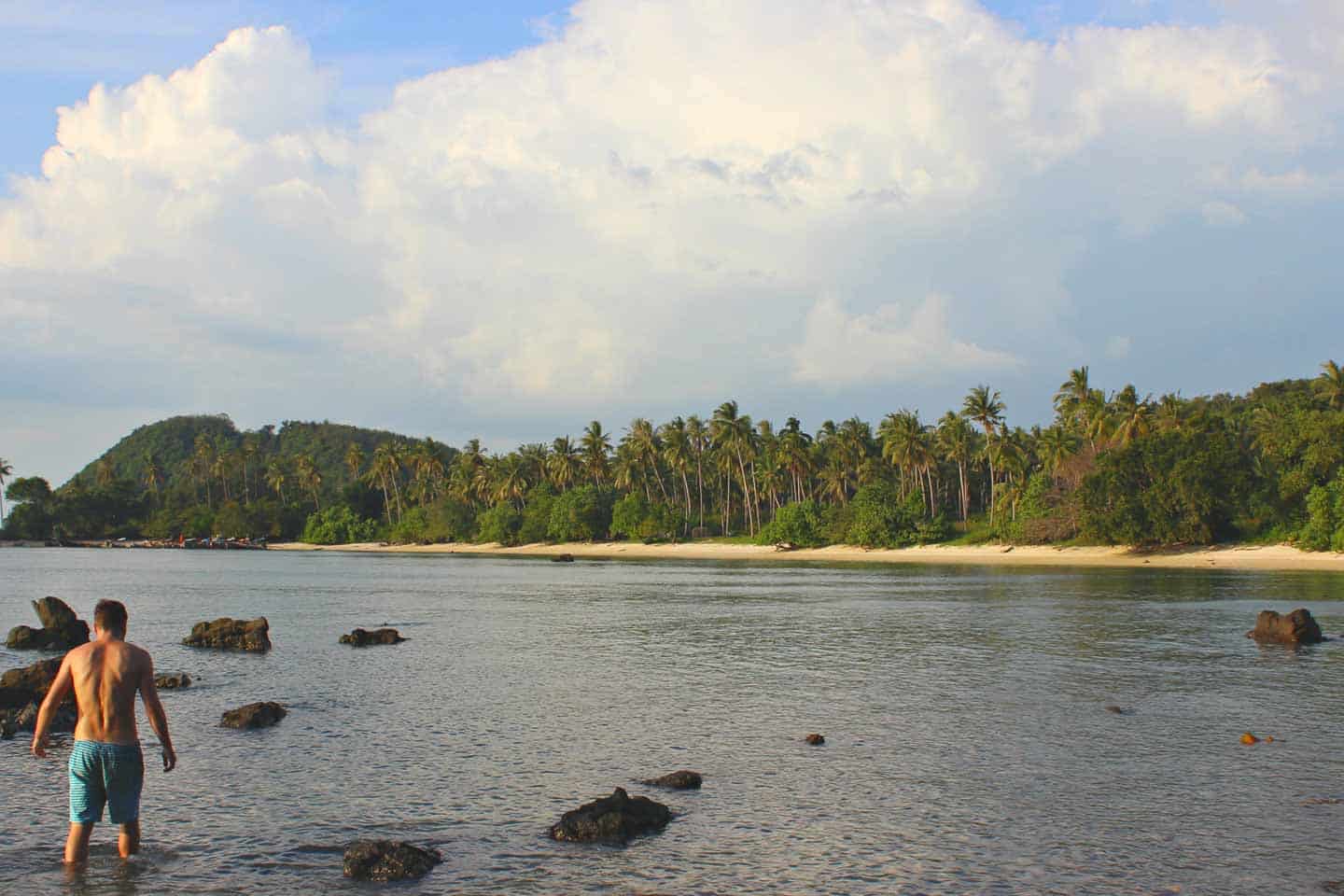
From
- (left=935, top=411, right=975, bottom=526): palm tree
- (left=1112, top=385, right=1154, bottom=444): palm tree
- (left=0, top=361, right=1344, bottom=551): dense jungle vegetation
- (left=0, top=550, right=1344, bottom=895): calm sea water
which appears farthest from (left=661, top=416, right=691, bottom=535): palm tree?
(left=0, top=550, right=1344, bottom=895): calm sea water

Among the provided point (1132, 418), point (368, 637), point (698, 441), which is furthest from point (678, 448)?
point (368, 637)

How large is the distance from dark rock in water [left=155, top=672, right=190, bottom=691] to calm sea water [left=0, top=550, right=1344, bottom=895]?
75 centimetres

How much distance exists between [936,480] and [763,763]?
126m

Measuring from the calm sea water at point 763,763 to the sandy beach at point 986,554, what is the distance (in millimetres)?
45460

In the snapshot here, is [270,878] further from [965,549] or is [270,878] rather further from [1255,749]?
[965,549]

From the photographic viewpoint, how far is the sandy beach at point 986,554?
8644 centimetres

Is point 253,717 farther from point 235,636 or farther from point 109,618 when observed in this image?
point 235,636

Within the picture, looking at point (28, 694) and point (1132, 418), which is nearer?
point (28, 694)

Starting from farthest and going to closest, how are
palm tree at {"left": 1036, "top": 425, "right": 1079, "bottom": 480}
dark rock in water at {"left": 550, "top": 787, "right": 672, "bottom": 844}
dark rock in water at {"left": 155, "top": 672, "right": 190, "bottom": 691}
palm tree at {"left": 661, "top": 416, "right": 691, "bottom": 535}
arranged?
palm tree at {"left": 661, "top": 416, "right": 691, "bottom": 535} < palm tree at {"left": 1036, "top": 425, "right": 1079, "bottom": 480} < dark rock in water at {"left": 155, "top": 672, "right": 190, "bottom": 691} < dark rock in water at {"left": 550, "top": 787, "right": 672, "bottom": 844}

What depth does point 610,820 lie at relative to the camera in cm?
1491

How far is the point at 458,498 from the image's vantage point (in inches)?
7274

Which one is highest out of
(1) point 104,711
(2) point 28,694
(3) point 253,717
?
(1) point 104,711

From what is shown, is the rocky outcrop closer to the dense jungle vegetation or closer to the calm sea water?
the calm sea water

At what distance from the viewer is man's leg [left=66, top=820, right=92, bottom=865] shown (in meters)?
12.6
